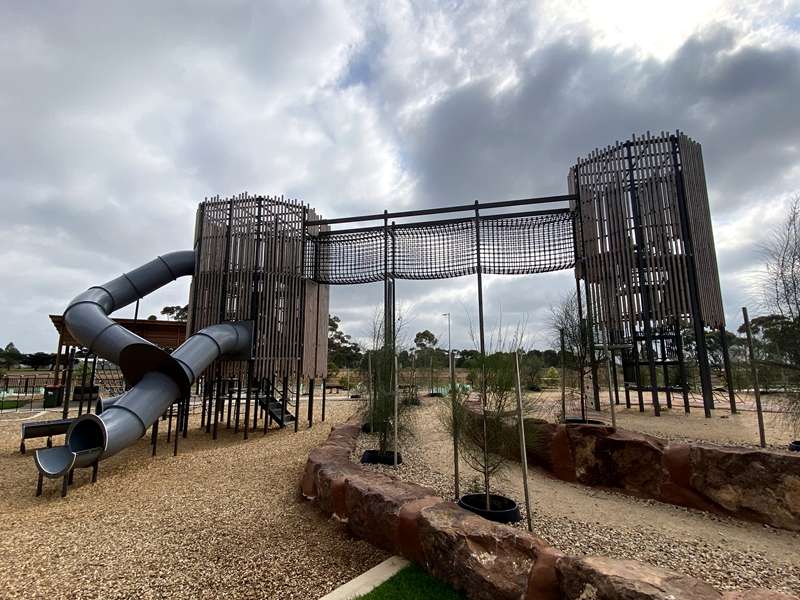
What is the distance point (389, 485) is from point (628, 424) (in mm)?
4953

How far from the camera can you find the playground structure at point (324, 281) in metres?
7.39

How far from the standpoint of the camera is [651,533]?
12.2 ft

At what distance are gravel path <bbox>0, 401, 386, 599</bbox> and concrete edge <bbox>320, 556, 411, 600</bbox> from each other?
0.54 feet

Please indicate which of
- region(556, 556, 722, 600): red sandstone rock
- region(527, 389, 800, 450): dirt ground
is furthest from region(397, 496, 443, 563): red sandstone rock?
region(527, 389, 800, 450): dirt ground

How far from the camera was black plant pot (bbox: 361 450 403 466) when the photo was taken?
5891 mm

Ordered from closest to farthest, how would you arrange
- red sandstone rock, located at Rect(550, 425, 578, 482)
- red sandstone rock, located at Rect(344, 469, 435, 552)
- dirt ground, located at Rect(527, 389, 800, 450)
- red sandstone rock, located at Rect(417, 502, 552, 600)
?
red sandstone rock, located at Rect(417, 502, 552, 600), red sandstone rock, located at Rect(344, 469, 435, 552), dirt ground, located at Rect(527, 389, 800, 450), red sandstone rock, located at Rect(550, 425, 578, 482)

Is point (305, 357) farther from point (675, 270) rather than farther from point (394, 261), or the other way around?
point (675, 270)

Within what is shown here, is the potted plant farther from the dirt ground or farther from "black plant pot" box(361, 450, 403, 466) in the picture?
"black plant pot" box(361, 450, 403, 466)

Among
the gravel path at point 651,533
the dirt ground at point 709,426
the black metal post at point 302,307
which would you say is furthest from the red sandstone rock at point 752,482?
the black metal post at point 302,307

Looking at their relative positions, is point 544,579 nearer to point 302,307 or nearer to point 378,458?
point 378,458

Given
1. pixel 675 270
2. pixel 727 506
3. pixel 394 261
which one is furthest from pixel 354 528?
pixel 675 270

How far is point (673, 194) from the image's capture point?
7676mm

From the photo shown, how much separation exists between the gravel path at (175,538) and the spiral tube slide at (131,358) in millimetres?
495

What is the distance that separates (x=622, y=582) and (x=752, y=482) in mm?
3256
